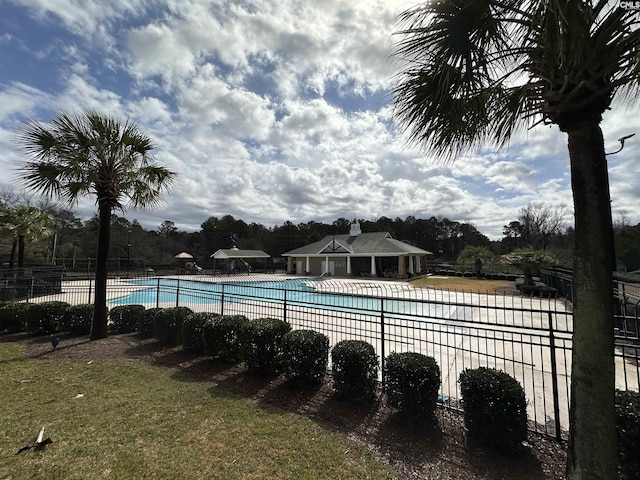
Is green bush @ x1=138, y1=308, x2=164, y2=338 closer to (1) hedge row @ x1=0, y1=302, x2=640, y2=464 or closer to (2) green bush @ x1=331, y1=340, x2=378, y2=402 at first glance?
(1) hedge row @ x1=0, y1=302, x2=640, y2=464

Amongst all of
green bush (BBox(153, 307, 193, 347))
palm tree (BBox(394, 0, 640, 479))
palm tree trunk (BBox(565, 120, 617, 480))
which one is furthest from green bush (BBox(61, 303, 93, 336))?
palm tree trunk (BBox(565, 120, 617, 480))

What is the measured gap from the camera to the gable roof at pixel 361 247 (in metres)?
30.3

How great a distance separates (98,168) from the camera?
23.8 feet

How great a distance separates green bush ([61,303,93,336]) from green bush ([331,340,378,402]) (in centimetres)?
722

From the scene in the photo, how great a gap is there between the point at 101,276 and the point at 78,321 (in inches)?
59.7

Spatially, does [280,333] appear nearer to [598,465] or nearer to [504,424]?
[504,424]

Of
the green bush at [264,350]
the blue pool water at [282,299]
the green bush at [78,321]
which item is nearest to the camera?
the green bush at [264,350]

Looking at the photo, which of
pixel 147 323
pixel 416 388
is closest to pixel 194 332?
pixel 147 323

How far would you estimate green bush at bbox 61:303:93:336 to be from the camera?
7969mm

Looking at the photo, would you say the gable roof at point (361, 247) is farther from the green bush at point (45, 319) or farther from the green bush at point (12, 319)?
the green bush at point (12, 319)

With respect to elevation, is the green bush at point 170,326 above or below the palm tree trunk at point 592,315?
below

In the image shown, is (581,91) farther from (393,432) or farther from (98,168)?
(98,168)

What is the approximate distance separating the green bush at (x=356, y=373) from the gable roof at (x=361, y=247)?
25159mm

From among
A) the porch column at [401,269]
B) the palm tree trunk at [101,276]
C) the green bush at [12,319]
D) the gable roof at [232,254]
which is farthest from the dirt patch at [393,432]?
the gable roof at [232,254]
